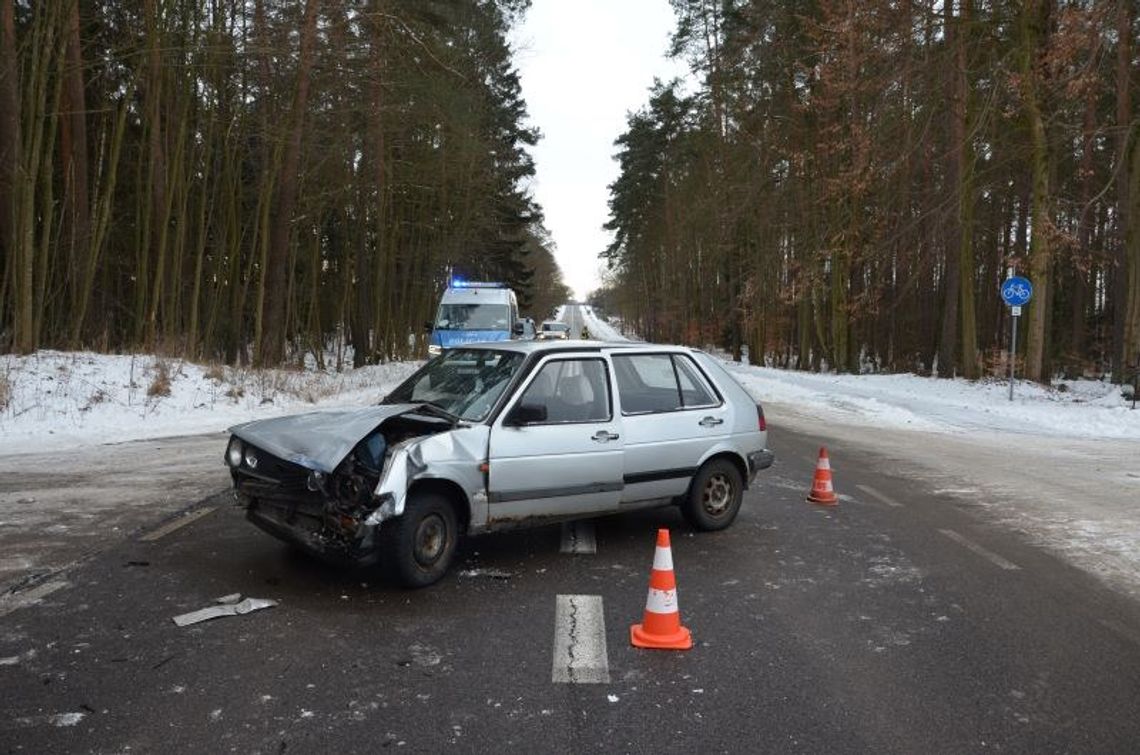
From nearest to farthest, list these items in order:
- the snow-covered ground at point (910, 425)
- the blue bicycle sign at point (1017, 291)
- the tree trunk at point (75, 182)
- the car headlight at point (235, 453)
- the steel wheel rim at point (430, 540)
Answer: the steel wheel rim at point (430, 540)
the car headlight at point (235, 453)
the snow-covered ground at point (910, 425)
the tree trunk at point (75, 182)
the blue bicycle sign at point (1017, 291)

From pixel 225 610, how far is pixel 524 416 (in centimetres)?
211

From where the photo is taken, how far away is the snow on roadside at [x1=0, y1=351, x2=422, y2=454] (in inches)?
468

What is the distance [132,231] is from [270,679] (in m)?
22.7

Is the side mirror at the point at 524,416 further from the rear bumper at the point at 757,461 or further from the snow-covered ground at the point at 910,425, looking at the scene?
the snow-covered ground at the point at 910,425

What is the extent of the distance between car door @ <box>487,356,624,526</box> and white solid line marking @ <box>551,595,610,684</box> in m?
0.79

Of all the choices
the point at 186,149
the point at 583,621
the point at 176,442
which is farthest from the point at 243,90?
the point at 583,621

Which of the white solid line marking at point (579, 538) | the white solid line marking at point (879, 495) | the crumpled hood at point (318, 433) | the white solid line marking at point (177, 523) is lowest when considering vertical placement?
the white solid line marking at point (579, 538)

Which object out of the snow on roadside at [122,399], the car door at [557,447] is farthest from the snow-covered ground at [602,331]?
the car door at [557,447]

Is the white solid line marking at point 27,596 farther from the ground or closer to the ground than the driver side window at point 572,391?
closer to the ground

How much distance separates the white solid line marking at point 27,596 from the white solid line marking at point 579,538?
10.6 ft

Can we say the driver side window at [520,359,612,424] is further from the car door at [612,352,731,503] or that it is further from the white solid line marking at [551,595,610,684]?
the white solid line marking at [551,595,610,684]

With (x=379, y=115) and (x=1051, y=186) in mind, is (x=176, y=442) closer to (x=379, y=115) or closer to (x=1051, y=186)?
(x=379, y=115)

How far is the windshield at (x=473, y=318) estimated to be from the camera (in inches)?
943

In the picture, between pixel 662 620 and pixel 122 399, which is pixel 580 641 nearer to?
pixel 662 620
